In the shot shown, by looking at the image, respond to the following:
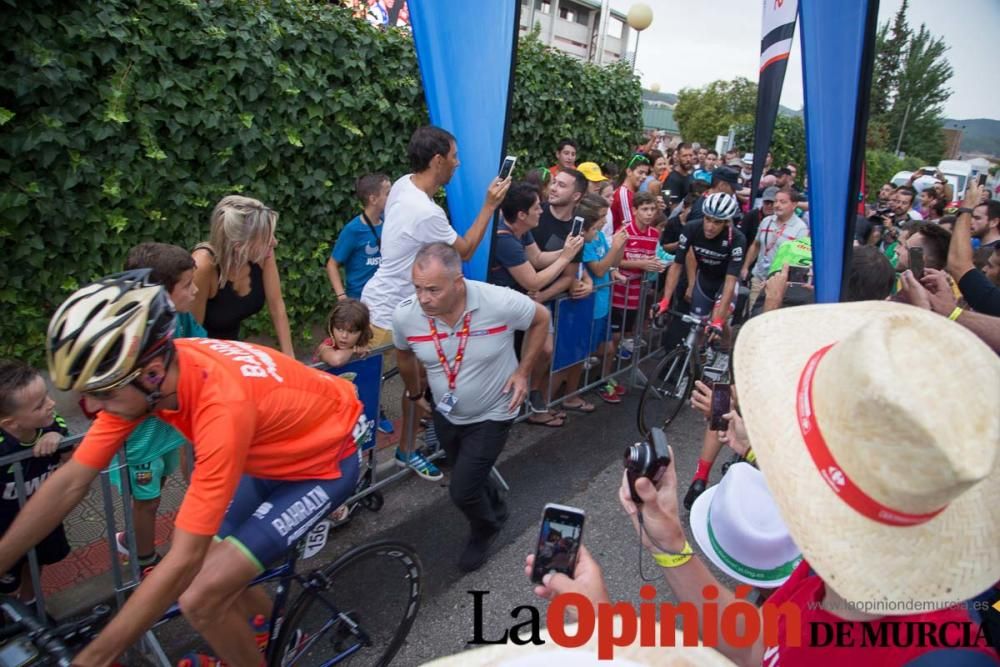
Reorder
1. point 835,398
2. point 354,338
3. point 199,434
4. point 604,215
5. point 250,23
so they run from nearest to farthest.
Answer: point 835,398, point 199,434, point 354,338, point 250,23, point 604,215

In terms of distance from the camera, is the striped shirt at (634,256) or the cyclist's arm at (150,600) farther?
the striped shirt at (634,256)

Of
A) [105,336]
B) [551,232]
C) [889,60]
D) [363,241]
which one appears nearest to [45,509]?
[105,336]

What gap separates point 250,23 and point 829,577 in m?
5.83

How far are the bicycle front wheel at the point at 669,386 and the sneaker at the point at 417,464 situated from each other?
2.10m

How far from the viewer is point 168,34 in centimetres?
494

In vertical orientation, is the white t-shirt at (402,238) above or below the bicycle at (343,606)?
above

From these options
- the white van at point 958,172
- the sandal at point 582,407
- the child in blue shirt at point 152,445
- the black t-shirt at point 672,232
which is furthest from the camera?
the white van at point 958,172

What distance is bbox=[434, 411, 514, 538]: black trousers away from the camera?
3621mm

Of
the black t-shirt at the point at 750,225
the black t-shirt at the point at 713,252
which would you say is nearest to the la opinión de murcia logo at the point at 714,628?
the black t-shirt at the point at 713,252

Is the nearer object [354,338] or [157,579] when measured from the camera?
[157,579]

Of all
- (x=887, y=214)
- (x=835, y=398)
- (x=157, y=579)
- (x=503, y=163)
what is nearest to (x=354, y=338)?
(x=503, y=163)

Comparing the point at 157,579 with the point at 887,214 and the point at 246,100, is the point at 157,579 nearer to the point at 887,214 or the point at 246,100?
the point at 246,100

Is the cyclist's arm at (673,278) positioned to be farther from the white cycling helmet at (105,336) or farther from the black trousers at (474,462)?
the white cycling helmet at (105,336)

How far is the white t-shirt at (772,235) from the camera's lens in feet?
25.8
